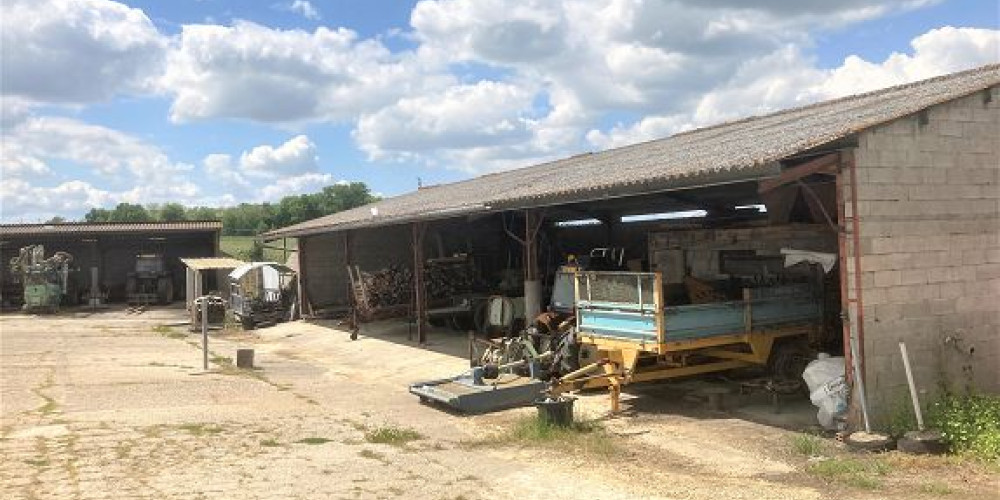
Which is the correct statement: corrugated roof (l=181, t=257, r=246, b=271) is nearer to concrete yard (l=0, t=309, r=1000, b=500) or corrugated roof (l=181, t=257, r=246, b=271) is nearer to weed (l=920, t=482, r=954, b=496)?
concrete yard (l=0, t=309, r=1000, b=500)

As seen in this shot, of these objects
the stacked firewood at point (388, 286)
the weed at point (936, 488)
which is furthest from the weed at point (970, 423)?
the stacked firewood at point (388, 286)

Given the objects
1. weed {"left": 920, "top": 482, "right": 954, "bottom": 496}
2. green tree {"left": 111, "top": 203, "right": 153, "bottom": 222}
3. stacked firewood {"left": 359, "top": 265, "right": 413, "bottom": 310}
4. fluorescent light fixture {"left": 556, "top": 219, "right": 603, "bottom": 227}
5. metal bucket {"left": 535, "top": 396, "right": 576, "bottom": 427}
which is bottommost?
weed {"left": 920, "top": 482, "right": 954, "bottom": 496}

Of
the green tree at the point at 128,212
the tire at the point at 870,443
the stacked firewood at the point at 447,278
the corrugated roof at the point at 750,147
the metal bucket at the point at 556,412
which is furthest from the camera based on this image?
the green tree at the point at 128,212

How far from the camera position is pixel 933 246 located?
924cm

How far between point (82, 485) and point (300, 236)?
18.0 meters

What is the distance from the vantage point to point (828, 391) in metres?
9.00

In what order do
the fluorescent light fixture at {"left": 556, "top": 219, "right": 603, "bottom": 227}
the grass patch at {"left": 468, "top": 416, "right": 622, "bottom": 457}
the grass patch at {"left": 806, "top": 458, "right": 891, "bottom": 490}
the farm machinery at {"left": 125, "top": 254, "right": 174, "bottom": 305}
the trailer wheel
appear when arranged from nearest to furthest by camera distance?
the grass patch at {"left": 806, "top": 458, "right": 891, "bottom": 490}, the grass patch at {"left": 468, "top": 416, "right": 622, "bottom": 457}, the trailer wheel, the fluorescent light fixture at {"left": 556, "top": 219, "right": 603, "bottom": 227}, the farm machinery at {"left": 125, "top": 254, "right": 174, "bottom": 305}

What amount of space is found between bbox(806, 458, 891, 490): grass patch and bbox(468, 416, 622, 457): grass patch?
2.01 meters

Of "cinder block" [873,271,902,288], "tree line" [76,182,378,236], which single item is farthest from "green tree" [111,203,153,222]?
"cinder block" [873,271,902,288]

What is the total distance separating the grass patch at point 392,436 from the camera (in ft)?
29.5

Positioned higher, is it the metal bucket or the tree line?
the tree line

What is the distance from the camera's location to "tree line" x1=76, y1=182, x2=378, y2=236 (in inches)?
3356

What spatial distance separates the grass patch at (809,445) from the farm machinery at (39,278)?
27.7 meters

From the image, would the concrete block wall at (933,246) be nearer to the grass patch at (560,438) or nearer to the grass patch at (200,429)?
the grass patch at (560,438)
